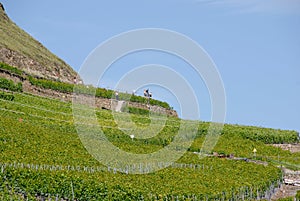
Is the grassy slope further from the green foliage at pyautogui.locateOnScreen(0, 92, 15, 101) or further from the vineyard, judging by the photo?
the green foliage at pyautogui.locateOnScreen(0, 92, 15, 101)

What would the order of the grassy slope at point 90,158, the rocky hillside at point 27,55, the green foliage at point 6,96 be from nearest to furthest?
the grassy slope at point 90,158, the green foliage at point 6,96, the rocky hillside at point 27,55

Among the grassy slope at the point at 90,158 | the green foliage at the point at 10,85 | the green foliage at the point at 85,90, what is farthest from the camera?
the green foliage at the point at 85,90

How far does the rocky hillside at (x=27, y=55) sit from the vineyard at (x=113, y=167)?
68.8ft

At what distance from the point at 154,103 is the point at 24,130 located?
126 feet

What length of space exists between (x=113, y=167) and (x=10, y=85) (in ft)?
107

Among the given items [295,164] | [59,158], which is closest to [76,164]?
[59,158]

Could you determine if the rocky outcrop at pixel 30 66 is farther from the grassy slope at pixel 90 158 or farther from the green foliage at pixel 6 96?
the grassy slope at pixel 90 158

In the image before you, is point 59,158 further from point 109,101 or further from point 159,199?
point 109,101

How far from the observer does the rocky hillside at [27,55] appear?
109019 millimetres

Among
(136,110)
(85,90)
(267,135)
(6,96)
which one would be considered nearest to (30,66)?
(85,90)

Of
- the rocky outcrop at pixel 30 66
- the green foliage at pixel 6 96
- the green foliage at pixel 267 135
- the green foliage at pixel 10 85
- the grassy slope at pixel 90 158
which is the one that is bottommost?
the grassy slope at pixel 90 158

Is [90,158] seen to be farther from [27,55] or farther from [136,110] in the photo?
[27,55]

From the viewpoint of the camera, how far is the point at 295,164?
69812 mm

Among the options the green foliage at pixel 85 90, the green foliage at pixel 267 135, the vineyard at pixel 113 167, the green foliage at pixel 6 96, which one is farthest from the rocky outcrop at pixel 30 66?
the green foliage at pixel 267 135
